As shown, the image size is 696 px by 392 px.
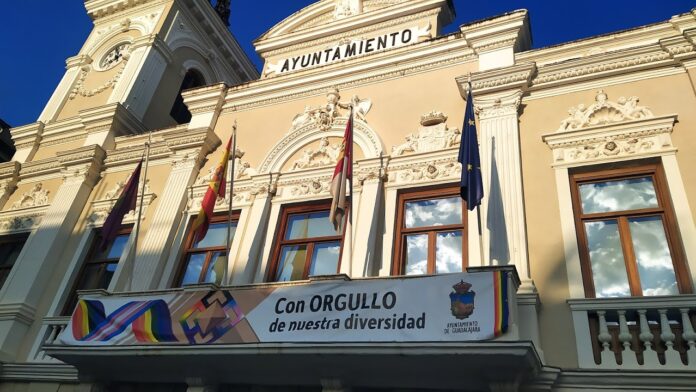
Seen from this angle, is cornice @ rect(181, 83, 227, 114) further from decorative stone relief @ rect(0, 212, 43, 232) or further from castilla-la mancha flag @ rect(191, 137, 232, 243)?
decorative stone relief @ rect(0, 212, 43, 232)

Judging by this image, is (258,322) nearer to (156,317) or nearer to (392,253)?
(156,317)

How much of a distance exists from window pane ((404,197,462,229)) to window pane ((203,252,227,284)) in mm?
3487

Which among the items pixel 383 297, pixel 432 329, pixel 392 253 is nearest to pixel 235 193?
pixel 392 253

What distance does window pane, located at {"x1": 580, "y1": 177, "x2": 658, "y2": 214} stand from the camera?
25.6 feet

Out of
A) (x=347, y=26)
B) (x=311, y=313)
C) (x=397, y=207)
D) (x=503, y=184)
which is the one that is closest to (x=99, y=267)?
(x=311, y=313)

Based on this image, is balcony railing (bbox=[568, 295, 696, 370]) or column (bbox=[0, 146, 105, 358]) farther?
column (bbox=[0, 146, 105, 358])

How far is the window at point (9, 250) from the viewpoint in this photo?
41.0 ft

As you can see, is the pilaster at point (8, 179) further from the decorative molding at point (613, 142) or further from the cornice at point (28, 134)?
the decorative molding at point (613, 142)

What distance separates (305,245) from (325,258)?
20.4 inches

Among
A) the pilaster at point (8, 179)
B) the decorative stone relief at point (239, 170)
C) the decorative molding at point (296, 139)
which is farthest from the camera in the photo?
the pilaster at point (8, 179)

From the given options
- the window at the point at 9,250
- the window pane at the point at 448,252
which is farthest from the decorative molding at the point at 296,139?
the window at the point at 9,250

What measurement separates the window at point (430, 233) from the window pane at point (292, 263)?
1.76 m

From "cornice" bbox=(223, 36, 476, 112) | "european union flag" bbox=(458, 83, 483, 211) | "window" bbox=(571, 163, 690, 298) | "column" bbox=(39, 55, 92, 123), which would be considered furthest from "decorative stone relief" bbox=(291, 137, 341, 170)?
"column" bbox=(39, 55, 92, 123)

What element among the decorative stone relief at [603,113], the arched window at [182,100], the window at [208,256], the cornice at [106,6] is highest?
the cornice at [106,6]
